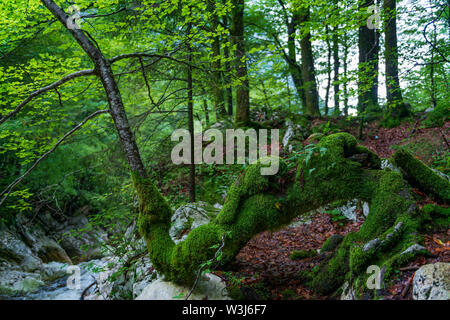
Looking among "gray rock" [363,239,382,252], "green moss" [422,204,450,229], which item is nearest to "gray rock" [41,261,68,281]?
"gray rock" [363,239,382,252]

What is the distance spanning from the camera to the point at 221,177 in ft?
26.3

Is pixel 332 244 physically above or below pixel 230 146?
below

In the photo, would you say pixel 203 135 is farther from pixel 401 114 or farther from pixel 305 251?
pixel 401 114

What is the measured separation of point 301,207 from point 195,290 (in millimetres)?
1930

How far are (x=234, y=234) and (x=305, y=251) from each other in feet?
6.99

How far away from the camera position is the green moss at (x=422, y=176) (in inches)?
152

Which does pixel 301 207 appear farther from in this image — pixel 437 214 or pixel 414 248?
pixel 437 214

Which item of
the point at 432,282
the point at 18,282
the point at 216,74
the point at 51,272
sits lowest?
the point at 51,272

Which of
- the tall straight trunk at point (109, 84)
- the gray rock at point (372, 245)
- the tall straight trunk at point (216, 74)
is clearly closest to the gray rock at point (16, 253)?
the tall straight trunk at point (109, 84)

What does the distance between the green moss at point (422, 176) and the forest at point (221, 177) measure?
0.02 metres

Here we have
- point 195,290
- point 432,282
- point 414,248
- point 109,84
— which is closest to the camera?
point 432,282

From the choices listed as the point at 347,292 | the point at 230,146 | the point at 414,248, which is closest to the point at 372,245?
the point at 414,248
